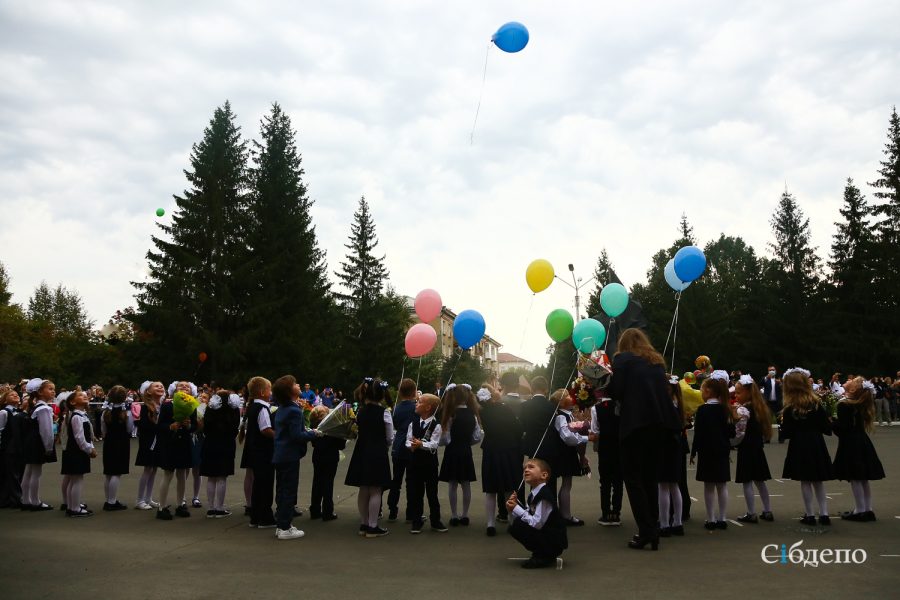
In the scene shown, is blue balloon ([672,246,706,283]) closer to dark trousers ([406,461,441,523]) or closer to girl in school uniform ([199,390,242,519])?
dark trousers ([406,461,441,523])

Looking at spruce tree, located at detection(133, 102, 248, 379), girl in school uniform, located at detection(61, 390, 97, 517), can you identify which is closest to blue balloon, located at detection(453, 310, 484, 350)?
girl in school uniform, located at detection(61, 390, 97, 517)

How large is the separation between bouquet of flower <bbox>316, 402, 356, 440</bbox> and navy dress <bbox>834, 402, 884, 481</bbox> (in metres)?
5.89

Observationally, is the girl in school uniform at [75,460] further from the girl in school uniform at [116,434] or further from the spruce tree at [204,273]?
the spruce tree at [204,273]

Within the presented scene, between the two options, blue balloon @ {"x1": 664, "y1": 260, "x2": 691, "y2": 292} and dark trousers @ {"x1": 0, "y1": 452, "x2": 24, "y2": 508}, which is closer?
dark trousers @ {"x1": 0, "y1": 452, "x2": 24, "y2": 508}

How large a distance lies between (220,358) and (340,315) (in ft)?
52.6

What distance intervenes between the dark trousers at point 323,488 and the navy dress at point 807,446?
5.70 m

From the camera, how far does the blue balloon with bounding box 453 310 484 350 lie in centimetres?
1158

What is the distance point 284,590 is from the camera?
561 cm

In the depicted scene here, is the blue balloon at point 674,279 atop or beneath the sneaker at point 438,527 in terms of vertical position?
atop

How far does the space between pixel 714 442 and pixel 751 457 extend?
0.66m

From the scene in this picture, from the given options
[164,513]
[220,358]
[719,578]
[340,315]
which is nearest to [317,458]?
[164,513]

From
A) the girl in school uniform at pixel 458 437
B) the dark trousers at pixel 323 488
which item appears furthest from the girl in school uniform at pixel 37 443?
the girl in school uniform at pixel 458 437

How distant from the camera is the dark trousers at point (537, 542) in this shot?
6.33 m

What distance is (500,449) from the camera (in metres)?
8.34
